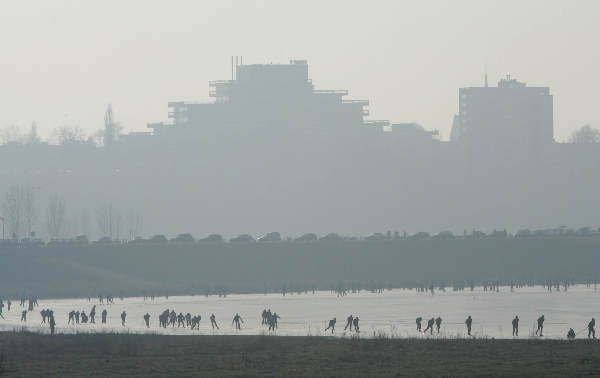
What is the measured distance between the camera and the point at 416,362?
70062 mm

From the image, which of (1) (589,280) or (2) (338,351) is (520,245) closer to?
(1) (589,280)

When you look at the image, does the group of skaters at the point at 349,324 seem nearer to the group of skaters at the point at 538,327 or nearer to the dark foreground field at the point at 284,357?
the group of skaters at the point at 538,327

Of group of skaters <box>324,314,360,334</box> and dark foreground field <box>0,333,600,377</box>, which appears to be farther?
group of skaters <box>324,314,360,334</box>

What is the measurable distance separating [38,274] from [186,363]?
8529 cm

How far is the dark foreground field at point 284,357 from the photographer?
6762cm

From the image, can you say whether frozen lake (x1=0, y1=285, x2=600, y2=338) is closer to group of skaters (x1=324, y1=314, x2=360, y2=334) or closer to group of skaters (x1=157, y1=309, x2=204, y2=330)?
group of skaters (x1=324, y1=314, x2=360, y2=334)

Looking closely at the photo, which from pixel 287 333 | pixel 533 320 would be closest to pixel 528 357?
pixel 287 333

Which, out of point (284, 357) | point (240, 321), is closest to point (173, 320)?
point (240, 321)

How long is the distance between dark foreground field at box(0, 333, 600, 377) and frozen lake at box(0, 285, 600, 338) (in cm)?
851

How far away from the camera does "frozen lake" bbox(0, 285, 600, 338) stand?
308 ft

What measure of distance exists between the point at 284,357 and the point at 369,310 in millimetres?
41784

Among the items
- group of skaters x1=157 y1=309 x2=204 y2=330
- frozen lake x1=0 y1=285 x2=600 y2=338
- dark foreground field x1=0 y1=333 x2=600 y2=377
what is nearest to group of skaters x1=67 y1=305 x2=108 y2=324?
frozen lake x1=0 y1=285 x2=600 y2=338

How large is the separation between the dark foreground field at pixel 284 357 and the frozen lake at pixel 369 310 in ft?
27.9

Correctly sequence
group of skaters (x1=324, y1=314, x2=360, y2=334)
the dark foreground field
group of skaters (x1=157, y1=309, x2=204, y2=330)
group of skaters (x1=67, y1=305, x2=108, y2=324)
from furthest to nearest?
group of skaters (x1=67, y1=305, x2=108, y2=324)
group of skaters (x1=157, y1=309, x2=204, y2=330)
group of skaters (x1=324, y1=314, x2=360, y2=334)
the dark foreground field
